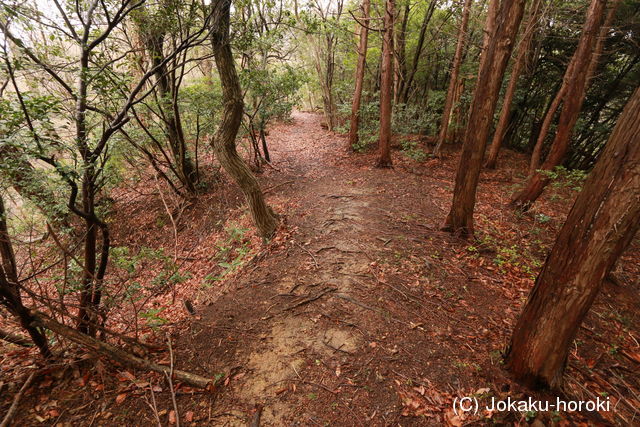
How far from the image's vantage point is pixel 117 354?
9.70 ft

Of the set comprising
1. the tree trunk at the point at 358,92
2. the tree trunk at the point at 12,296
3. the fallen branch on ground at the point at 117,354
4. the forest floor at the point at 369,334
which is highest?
the tree trunk at the point at 358,92

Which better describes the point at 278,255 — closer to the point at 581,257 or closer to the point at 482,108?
the point at 581,257

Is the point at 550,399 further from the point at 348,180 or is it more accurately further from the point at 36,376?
the point at 348,180

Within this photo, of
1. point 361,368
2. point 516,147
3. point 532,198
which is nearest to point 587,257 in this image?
point 361,368

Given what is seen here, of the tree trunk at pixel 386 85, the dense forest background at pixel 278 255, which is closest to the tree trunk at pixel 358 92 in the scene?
the tree trunk at pixel 386 85

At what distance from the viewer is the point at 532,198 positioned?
292 inches

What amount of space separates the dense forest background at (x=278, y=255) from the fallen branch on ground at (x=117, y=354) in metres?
0.02

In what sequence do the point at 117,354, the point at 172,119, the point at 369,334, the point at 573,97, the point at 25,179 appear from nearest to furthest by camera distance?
the point at 117,354
the point at 369,334
the point at 25,179
the point at 573,97
the point at 172,119

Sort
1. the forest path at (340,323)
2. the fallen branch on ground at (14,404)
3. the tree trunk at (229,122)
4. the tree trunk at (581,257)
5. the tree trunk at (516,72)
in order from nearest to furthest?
the tree trunk at (581,257)
the fallen branch on ground at (14,404)
the forest path at (340,323)
the tree trunk at (229,122)
the tree trunk at (516,72)

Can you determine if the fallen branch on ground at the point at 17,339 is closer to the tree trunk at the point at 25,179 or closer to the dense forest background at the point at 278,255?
the dense forest background at the point at 278,255

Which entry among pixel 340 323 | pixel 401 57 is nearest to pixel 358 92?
pixel 401 57

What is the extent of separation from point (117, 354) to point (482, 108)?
6.56 metres

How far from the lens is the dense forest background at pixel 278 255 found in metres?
2.63

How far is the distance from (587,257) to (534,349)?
1175 millimetres
